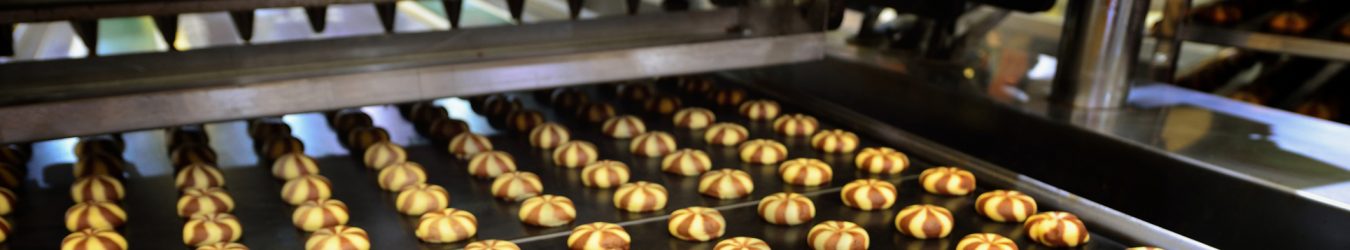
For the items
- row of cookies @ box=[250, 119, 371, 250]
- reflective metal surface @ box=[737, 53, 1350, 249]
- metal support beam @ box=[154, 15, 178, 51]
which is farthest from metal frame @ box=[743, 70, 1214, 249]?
metal support beam @ box=[154, 15, 178, 51]

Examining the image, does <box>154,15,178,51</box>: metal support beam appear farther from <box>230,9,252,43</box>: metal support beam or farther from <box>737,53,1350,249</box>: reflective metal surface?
<box>737,53,1350,249</box>: reflective metal surface

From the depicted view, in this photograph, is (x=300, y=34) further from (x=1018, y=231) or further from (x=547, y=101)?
(x=1018, y=231)

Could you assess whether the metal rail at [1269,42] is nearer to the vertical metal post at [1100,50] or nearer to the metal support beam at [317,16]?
the vertical metal post at [1100,50]

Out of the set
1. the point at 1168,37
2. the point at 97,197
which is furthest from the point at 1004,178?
the point at 97,197

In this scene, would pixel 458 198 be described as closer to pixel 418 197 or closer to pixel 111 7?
pixel 418 197

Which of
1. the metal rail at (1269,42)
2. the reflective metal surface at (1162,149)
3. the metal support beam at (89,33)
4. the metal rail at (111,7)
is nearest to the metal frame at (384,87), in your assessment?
the metal rail at (111,7)

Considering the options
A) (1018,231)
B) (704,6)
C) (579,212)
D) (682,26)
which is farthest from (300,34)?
(1018,231)
